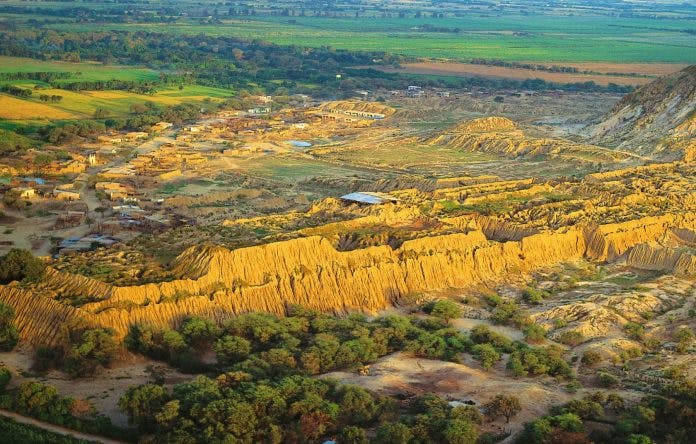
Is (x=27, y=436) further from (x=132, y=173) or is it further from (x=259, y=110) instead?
(x=259, y=110)

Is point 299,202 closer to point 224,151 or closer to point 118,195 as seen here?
point 118,195

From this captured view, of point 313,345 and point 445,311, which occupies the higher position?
point 313,345

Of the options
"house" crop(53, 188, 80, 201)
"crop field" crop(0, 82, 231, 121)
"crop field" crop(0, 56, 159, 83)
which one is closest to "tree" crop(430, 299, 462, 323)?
"house" crop(53, 188, 80, 201)

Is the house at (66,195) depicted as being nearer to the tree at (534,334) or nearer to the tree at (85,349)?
the tree at (85,349)

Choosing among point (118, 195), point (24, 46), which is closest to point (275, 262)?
point (118, 195)

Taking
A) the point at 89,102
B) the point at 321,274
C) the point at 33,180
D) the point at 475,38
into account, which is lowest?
the point at 475,38

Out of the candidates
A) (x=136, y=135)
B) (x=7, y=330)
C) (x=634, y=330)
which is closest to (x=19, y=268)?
(x=7, y=330)

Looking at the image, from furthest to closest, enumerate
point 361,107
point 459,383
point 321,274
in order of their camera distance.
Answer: point 361,107
point 321,274
point 459,383

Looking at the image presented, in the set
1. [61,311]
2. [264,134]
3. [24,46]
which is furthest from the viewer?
[24,46]
